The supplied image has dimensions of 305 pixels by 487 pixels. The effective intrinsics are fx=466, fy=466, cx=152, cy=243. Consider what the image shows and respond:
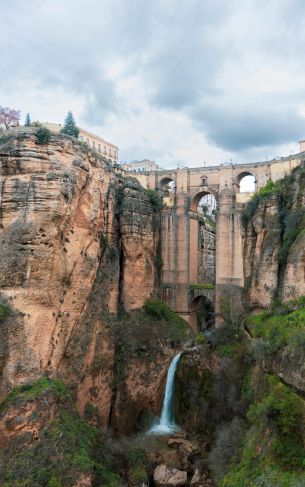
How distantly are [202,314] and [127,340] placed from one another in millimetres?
8737

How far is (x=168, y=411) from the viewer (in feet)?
72.9

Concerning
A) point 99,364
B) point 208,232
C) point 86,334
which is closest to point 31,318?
point 86,334

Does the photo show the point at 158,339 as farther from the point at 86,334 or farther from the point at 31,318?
the point at 31,318

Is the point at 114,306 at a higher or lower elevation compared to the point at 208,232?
lower

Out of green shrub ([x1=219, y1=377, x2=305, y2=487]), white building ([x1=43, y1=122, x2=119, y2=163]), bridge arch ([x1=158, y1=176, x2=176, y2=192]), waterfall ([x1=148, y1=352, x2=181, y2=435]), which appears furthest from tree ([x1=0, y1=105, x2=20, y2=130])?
green shrub ([x1=219, y1=377, x2=305, y2=487])

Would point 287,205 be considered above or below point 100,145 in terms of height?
below

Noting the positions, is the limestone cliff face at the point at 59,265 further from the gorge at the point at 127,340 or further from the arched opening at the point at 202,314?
the arched opening at the point at 202,314

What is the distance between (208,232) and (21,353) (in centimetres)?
2365

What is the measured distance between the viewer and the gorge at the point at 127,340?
15.3 m

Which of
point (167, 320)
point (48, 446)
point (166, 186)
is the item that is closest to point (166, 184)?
point (166, 186)

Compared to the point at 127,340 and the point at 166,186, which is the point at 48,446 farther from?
the point at 166,186

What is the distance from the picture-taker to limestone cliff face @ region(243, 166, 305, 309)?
786 inches

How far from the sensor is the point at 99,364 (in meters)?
21.8

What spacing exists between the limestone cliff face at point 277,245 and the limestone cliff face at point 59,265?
711cm
